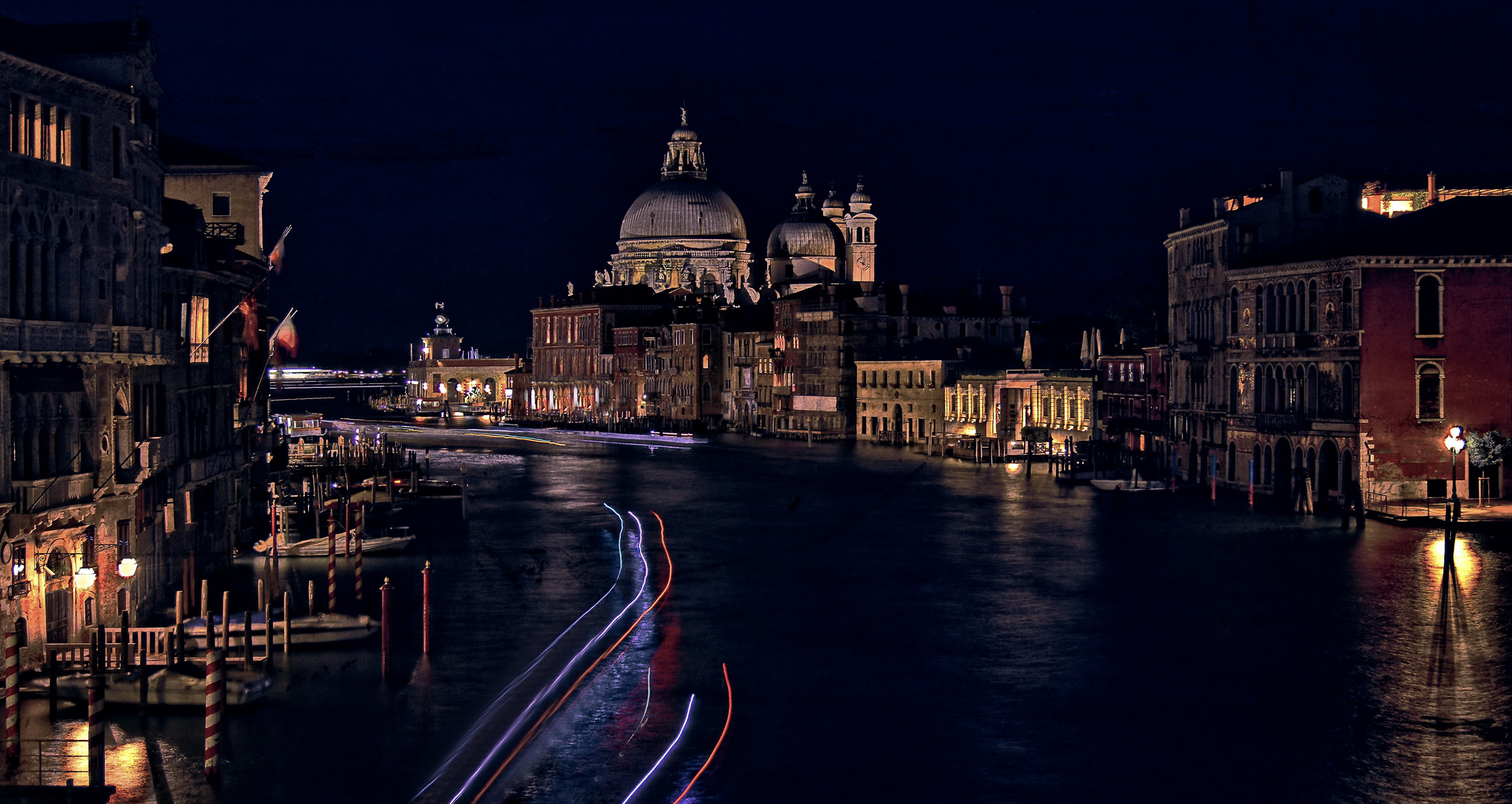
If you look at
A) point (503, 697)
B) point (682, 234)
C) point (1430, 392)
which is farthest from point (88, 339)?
point (682, 234)

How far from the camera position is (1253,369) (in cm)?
5922

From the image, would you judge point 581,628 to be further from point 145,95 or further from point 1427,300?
point 1427,300

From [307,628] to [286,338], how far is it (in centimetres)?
1658

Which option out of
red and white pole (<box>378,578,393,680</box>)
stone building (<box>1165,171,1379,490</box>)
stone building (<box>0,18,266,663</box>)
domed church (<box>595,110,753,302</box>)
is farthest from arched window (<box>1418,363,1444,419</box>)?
domed church (<box>595,110,753,302</box>)

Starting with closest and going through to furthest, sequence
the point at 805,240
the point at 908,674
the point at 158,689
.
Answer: the point at 158,689 → the point at 908,674 → the point at 805,240

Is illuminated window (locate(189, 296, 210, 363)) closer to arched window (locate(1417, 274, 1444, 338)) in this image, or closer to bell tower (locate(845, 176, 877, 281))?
arched window (locate(1417, 274, 1444, 338))

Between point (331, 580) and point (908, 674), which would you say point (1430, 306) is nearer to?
point (908, 674)

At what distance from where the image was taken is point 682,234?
167000 mm

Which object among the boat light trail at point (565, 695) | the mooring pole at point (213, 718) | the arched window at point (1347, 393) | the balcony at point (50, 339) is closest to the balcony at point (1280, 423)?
the arched window at point (1347, 393)

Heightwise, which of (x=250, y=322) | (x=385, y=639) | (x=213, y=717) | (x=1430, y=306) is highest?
(x=1430, y=306)

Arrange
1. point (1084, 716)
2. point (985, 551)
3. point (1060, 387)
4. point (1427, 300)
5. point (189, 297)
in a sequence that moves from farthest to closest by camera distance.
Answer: point (1060, 387) → point (1427, 300) → point (985, 551) → point (189, 297) → point (1084, 716)

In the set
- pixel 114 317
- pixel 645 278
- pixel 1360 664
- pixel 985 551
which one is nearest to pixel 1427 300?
pixel 985 551

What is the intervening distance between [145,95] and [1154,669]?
66.9ft

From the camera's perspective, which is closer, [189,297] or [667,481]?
[189,297]
